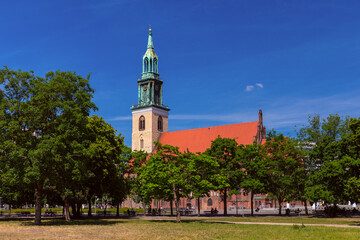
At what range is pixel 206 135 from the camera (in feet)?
351

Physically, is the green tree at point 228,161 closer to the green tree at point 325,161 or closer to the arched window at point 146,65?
the green tree at point 325,161

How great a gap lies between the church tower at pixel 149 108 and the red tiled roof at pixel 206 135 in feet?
13.9

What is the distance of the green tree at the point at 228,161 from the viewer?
56.5m

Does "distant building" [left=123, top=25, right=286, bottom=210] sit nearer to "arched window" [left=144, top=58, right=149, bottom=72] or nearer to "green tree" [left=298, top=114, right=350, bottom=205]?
"arched window" [left=144, top=58, right=149, bottom=72]

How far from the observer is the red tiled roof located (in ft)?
329

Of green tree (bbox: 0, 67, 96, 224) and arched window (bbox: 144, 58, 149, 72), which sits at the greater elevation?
arched window (bbox: 144, 58, 149, 72)

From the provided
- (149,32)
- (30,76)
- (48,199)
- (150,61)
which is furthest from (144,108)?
(30,76)

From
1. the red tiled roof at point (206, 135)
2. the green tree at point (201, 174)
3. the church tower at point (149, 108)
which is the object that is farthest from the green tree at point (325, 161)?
the church tower at point (149, 108)

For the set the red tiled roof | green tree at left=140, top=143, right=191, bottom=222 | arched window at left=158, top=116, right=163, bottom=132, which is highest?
arched window at left=158, top=116, right=163, bottom=132

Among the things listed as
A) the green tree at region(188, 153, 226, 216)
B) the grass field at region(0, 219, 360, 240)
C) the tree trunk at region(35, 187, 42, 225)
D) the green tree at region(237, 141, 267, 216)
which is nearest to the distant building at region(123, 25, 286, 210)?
the green tree at region(237, 141, 267, 216)

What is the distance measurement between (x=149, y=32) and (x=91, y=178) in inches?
2953

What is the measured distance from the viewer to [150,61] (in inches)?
4370

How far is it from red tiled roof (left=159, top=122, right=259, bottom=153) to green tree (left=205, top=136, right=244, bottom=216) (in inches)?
1537

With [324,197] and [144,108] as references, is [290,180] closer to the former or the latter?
[324,197]
